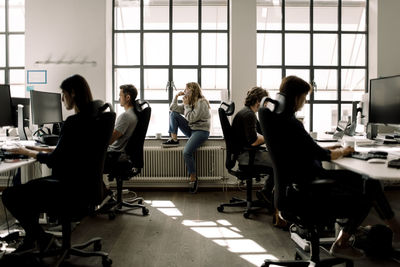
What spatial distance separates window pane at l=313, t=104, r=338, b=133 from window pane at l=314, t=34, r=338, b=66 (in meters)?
0.63

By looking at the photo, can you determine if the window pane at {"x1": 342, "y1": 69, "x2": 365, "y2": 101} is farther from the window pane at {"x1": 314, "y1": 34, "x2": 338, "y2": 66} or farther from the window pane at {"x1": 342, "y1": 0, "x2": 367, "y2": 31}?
the window pane at {"x1": 342, "y1": 0, "x2": 367, "y2": 31}

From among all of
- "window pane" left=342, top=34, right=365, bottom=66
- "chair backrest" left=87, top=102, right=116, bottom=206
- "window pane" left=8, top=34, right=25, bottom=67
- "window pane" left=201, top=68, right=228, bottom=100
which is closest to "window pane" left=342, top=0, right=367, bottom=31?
"window pane" left=342, top=34, right=365, bottom=66

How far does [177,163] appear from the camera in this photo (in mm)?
4785

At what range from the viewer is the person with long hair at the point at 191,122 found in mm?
4535

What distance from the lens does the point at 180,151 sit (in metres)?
4.76

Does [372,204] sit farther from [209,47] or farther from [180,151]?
[209,47]

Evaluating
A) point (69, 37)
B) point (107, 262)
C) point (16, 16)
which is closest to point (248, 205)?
point (107, 262)

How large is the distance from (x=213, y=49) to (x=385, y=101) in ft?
8.77

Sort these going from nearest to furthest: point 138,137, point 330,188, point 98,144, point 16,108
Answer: point 330,188 < point 98,144 < point 138,137 < point 16,108

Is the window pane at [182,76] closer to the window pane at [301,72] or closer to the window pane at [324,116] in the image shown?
the window pane at [301,72]

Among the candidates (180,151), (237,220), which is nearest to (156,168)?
(180,151)

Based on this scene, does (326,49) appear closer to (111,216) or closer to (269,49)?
(269,49)

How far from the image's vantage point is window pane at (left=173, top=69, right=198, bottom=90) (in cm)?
514

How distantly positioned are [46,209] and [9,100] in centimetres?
162
